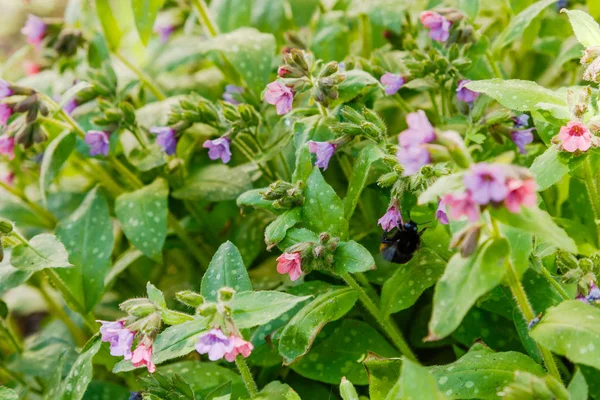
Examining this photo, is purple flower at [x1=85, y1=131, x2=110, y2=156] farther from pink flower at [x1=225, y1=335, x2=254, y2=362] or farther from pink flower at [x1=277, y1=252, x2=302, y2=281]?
pink flower at [x1=225, y1=335, x2=254, y2=362]

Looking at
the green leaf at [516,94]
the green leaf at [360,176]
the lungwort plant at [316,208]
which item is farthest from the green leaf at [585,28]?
the green leaf at [360,176]

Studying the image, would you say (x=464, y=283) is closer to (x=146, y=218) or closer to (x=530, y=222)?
(x=530, y=222)

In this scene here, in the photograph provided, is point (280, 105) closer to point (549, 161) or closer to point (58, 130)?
point (549, 161)

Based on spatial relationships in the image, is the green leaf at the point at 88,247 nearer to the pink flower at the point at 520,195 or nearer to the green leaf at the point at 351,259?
the green leaf at the point at 351,259

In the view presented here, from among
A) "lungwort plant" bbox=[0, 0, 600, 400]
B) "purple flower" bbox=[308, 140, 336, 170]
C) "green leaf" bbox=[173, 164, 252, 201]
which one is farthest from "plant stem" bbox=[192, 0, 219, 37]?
"purple flower" bbox=[308, 140, 336, 170]

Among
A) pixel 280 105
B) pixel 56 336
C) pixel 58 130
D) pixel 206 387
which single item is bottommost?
pixel 56 336

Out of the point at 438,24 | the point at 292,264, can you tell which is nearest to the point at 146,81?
the point at 438,24

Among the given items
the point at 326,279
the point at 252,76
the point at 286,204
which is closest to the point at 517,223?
the point at 286,204
